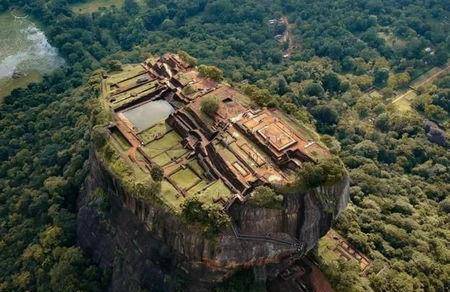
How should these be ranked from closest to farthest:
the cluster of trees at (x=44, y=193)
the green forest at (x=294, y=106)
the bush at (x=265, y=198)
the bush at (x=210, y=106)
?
the bush at (x=265, y=198)
the bush at (x=210, y=106)
the cluster of trees at (x=44, y=193)
the green forest at (x=294, y=106)

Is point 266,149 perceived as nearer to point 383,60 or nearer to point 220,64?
point 220,64

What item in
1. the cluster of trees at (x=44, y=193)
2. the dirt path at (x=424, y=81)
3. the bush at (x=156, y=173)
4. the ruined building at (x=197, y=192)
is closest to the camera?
the ruined building at (x=197, y=192)

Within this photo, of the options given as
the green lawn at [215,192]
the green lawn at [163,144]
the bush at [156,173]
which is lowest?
the green lawn at [163,144]

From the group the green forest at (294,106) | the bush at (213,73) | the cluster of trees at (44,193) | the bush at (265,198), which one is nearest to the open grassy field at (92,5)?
the green forest at (294,106)

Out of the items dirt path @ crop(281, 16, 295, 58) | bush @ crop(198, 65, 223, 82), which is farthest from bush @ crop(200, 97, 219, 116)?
dirt path @ crop(281, 16, 295, 58)

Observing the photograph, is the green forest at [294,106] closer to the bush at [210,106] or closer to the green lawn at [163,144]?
the bush at [210,106]

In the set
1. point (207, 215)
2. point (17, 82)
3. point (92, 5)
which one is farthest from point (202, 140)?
point (92, 5)

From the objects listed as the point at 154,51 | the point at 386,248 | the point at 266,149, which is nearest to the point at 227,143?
the point at 266,149
